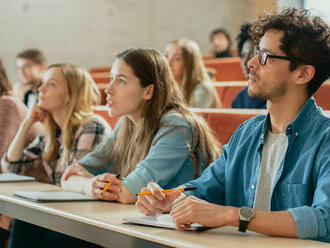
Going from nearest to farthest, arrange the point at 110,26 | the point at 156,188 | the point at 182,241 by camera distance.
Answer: the point at 182,241 → the point at 156,188 → the point at 110,26

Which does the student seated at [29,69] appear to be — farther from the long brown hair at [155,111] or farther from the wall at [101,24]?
the long brown hair at [155,111]

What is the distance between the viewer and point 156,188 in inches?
66.5

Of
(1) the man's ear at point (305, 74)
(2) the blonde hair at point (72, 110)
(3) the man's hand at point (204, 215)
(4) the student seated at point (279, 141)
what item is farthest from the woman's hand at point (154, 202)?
(2) the blonde hair at point (72, 110)

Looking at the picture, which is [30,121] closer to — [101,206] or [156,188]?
[101,206]

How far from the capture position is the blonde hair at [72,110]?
2822 mm

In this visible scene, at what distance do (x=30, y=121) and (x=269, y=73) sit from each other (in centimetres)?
178

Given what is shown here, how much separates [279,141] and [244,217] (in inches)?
13.6

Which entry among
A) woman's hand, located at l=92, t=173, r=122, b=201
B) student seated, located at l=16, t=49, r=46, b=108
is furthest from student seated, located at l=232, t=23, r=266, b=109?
student seated, located at l=16, t=49, r=46, b=108

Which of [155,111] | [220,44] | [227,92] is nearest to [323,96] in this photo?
[155,111]

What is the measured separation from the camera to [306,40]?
162cm

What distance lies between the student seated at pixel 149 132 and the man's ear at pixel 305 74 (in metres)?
0.65

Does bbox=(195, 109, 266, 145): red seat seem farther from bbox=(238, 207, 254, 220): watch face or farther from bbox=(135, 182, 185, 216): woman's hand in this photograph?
bbox=(238, 207, 254, 220): watch face

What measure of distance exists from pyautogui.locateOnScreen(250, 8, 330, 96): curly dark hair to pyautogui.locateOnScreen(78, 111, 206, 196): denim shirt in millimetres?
635

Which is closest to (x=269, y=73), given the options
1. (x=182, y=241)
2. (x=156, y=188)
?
(x=156, y=188)
